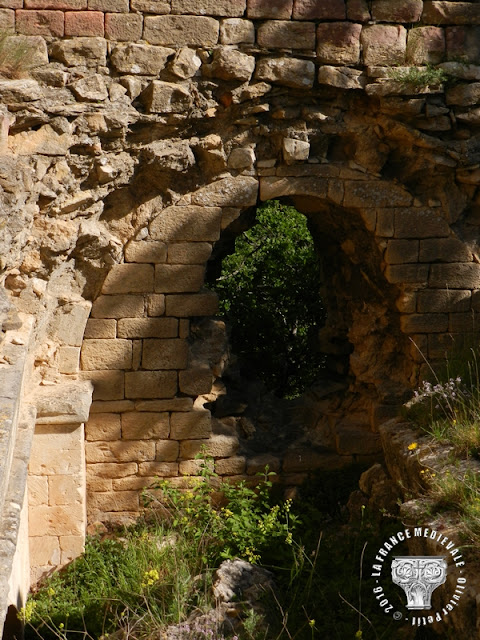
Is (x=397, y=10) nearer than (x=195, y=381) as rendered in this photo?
Yes

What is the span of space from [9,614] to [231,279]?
18.8 ft

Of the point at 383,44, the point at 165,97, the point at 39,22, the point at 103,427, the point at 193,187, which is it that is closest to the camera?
the point at 39,22

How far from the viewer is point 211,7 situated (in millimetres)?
5723

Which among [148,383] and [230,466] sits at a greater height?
[148,383]

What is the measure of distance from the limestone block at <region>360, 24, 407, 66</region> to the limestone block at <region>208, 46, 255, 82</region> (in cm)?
Result: 96

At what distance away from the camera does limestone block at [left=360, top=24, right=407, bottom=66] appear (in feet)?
19.4

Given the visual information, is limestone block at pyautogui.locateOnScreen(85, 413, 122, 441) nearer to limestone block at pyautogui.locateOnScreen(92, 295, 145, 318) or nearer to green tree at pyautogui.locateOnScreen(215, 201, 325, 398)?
limestone block at pyautogui.locateOnScreen(92, 295, 145, 318)

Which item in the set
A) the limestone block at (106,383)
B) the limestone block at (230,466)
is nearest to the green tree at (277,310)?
the limestone block at (230,466)

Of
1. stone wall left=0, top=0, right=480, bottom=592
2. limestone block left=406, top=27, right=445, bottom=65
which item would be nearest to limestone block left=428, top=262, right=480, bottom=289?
stone wall left=0, top=0, right=480, bottom=592

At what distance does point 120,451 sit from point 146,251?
1.72 m

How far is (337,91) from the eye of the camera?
6000 millimetres

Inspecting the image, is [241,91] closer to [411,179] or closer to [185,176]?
[185,176]

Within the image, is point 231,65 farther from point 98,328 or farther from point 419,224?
point 98,328

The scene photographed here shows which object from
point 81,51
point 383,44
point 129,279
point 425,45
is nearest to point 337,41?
point 383,44
